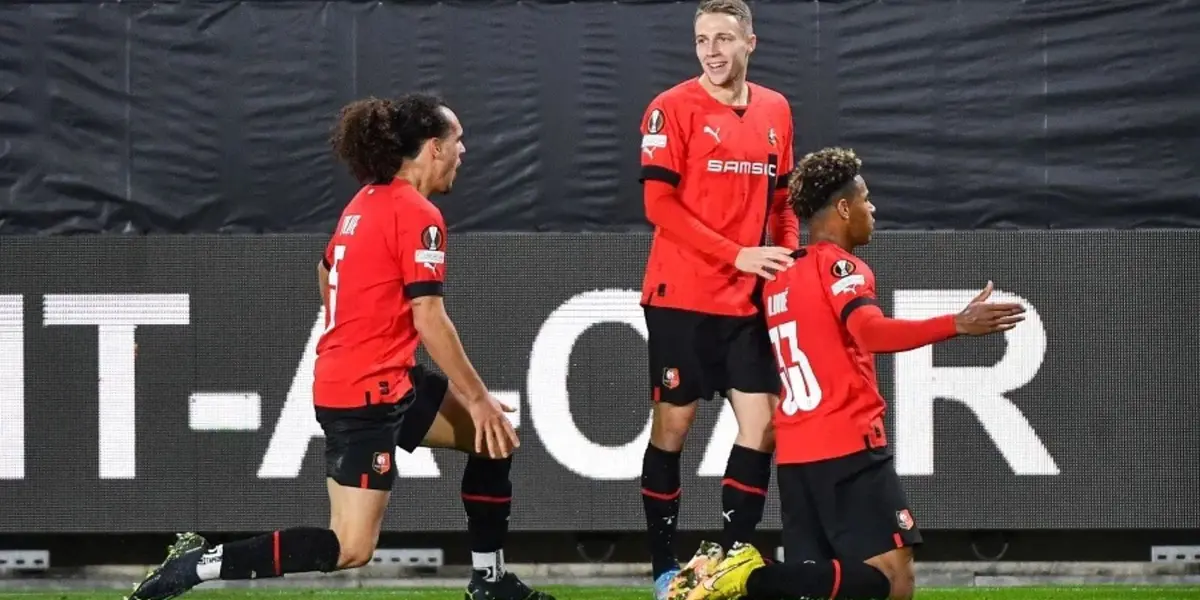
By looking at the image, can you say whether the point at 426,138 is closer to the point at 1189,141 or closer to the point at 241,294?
the point at 241,294

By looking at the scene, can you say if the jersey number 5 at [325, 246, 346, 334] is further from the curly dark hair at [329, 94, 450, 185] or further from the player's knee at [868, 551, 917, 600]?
the player's knee at [868, 551, 917, 600]

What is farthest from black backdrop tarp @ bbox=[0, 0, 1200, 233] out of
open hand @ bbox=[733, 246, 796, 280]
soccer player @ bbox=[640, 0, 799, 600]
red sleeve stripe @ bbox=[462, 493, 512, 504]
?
open hand @ bbox=[733, 246, 796, 280]

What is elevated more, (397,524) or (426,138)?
(426,138)

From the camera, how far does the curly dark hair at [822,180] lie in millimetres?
5492

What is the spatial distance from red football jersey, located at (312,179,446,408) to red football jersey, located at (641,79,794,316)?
0.89 meters

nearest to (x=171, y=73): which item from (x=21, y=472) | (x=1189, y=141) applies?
(x=21, y=472)

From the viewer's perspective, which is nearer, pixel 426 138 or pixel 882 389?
pixel 426 138

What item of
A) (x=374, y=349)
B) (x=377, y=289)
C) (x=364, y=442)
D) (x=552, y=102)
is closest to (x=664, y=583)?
(x=364, y=442)

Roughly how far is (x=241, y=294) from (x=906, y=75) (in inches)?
117

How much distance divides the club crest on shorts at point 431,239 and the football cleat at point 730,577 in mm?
1271

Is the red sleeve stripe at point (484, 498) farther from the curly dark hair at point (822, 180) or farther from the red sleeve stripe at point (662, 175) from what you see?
the curly dark hair at point (822, 180)

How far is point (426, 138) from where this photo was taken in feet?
18.5

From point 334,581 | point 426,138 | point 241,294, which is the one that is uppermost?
point 426,138

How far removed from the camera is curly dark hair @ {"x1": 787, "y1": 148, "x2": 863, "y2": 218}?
18.0 ft
